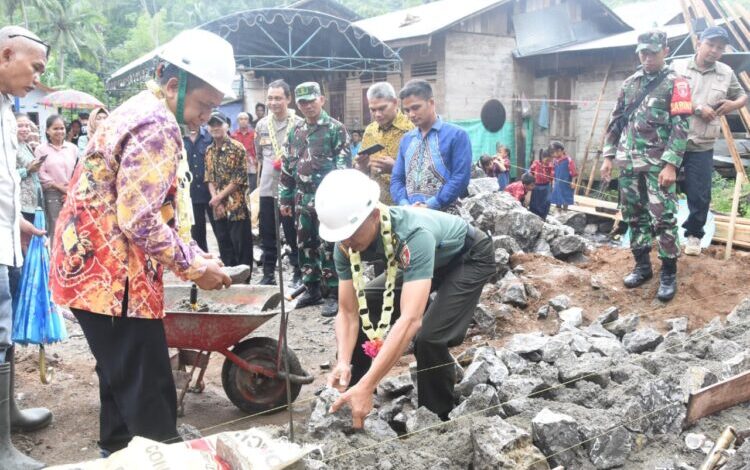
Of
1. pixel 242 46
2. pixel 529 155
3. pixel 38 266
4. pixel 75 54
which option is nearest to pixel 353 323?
pixel 38 266

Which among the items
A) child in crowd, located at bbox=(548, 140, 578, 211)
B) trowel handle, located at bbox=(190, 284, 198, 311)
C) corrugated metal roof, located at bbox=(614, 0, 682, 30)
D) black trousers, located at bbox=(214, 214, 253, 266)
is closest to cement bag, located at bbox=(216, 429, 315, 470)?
trowel handle, located at bbox=(190, 284, 198, 311)

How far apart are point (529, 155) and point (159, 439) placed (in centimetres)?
1539

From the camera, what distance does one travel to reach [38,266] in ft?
13.5

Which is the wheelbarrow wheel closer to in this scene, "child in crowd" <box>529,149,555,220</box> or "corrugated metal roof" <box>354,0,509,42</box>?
"child in crowd" <box>529,149,555,220</box>

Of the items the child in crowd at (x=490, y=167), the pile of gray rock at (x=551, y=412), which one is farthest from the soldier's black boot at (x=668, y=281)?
the child in crowd at (x=490, y=167)

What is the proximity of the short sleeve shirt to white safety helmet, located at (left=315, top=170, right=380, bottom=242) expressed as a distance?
28 centimetres

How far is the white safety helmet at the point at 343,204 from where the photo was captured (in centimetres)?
287

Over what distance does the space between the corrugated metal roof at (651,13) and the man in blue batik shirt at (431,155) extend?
13.0 meters

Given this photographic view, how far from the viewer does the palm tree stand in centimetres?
4003

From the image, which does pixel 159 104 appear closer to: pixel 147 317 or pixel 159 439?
pixel 147 317

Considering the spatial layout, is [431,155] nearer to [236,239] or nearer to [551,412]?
[551,412]

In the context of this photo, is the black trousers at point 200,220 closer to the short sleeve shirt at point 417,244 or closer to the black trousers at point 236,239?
the black trousers at point 236,239

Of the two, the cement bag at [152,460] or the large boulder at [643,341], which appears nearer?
the cement bag at [152,460]

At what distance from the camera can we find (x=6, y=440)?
3.19 metres
